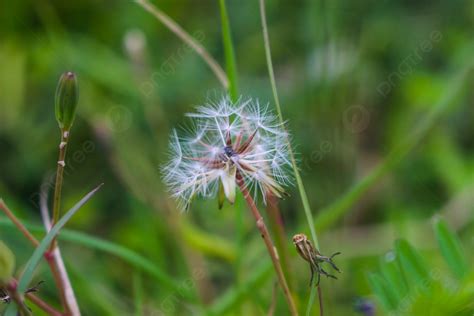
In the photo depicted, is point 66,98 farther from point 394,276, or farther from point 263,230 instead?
point 394,276

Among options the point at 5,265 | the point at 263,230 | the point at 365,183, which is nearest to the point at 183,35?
the point at 365,183

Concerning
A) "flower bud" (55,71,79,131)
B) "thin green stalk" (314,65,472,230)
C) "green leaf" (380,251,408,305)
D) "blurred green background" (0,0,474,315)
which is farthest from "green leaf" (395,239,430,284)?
"flower bud" (55,71,79,131)

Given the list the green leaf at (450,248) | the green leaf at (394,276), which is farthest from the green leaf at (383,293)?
the green leaf at (450,248)

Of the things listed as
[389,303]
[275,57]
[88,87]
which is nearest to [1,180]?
[88,87]

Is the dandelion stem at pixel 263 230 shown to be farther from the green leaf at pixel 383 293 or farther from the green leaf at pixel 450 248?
the green leaf at pixel 450 248

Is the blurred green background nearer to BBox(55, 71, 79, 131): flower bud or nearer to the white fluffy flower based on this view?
the white fluffy flower

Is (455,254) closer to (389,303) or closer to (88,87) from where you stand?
(389,303)
